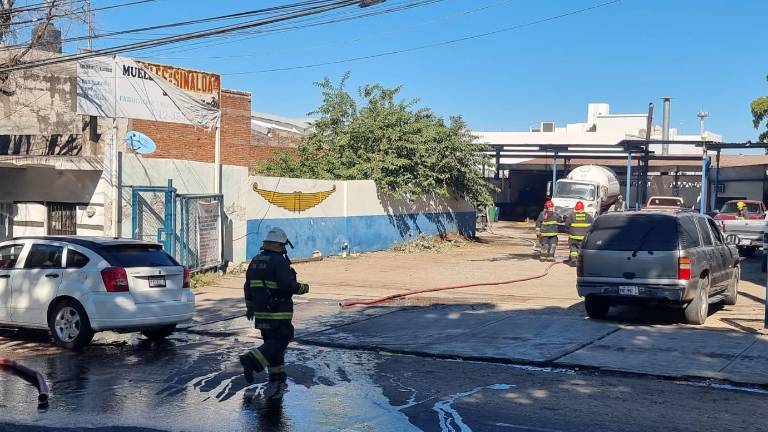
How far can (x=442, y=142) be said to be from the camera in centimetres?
2980

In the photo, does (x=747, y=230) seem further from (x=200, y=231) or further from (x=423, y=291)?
(x=200, y=231)

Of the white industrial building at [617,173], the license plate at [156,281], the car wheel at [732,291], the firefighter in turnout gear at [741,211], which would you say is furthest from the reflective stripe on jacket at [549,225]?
the white industrial building at [617,173]

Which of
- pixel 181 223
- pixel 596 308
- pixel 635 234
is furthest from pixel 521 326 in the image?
pixel 181 223

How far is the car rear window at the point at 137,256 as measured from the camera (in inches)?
428

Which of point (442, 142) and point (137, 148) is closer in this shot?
point (137, 148)

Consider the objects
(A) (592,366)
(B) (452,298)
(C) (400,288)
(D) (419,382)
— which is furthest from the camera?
(C) (400,288)

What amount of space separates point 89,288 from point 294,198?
12627 millimetres

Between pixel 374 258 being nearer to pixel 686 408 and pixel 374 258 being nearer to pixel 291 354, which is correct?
pixel 291 354

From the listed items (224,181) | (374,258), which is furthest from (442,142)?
(224,181)

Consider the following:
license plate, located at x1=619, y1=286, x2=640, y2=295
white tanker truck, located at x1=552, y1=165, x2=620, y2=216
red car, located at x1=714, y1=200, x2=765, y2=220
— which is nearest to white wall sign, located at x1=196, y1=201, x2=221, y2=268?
license plate, located at x1=619, y1=286, x2=640, y2=295

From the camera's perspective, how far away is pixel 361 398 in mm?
8008

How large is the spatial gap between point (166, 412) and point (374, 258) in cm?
A: 1825

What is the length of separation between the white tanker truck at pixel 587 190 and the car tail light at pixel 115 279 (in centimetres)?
2886

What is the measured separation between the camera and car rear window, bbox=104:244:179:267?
10.9 m
